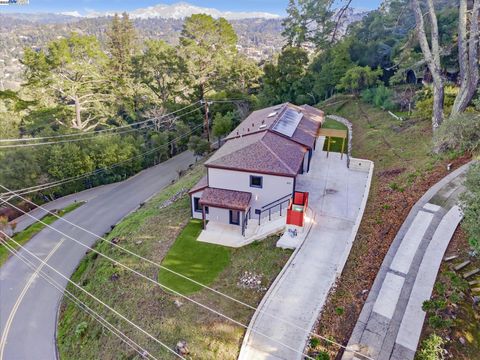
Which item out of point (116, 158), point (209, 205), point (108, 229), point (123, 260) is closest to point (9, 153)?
point (116, 158)

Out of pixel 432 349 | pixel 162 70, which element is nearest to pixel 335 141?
pixel 432 349

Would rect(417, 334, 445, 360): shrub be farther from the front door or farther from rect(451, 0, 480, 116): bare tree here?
rect(451, 0, 480, 116): bare tree

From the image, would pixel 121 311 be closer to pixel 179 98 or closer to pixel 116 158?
pixel 116 158

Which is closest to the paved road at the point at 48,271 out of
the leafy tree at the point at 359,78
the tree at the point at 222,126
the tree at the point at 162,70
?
the tree at the point at 222,126

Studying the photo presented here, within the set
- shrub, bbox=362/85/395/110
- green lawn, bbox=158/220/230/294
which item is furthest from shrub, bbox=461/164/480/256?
shrub, bbox=362/85/395/110

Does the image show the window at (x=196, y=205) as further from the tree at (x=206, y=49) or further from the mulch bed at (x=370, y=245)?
the tree at (x=206, y=49)
